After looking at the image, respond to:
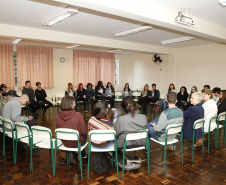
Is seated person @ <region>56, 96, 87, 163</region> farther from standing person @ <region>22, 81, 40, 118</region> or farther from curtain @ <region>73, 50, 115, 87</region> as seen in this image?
curtain @ <region>73, 50, 115, 87</region>

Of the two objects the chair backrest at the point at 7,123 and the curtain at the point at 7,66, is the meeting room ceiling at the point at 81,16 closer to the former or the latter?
the chair backrest at the point at 7,123

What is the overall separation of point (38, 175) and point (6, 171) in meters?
0.55

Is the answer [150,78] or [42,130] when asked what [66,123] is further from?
[150,78]

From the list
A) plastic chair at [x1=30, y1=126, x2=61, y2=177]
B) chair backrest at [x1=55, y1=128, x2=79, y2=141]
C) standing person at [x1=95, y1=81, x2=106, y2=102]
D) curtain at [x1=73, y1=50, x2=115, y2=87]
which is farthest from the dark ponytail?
curtain at [x1=73, y1=50, x2=115, y2=87]

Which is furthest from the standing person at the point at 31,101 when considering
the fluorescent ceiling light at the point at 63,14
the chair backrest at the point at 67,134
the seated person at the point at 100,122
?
the seated person at the point at 100,122

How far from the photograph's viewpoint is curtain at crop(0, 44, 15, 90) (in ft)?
24.8

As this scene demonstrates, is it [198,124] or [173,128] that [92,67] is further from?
[173,128]

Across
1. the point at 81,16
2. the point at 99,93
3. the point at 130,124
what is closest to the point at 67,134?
the point at 130,124

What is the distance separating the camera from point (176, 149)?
156 inches

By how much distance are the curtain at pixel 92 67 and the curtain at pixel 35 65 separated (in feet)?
4.16

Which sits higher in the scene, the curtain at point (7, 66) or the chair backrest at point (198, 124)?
the curtain at point (7, 66)

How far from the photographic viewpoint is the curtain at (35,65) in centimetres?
805

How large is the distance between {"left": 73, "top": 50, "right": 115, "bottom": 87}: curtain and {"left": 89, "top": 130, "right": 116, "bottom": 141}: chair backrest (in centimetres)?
711

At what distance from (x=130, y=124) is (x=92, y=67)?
7.54 m
